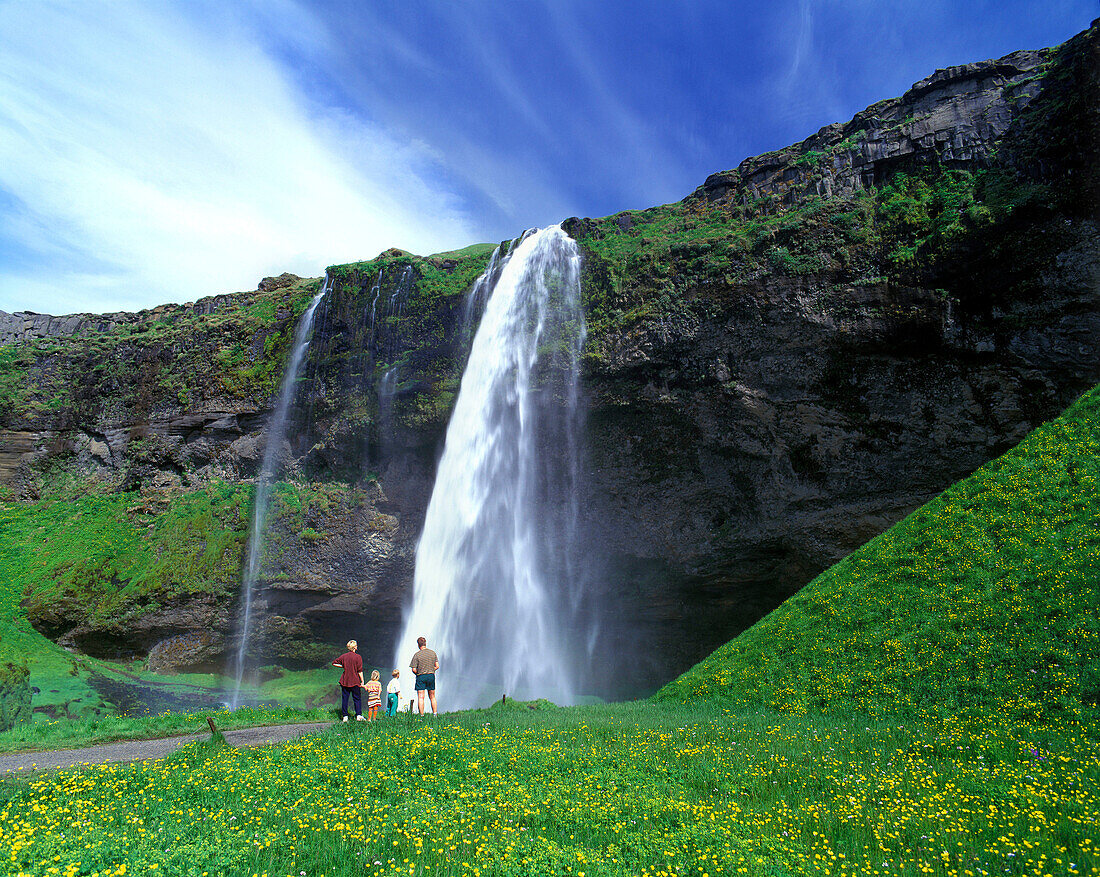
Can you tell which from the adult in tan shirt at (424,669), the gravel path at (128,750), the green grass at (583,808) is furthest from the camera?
the adult in tan shirt at (424,669)

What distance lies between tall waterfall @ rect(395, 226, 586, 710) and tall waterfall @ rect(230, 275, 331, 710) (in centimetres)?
891

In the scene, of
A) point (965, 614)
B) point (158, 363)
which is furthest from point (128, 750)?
point (158, 363)

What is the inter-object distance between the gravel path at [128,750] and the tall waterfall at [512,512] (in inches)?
603

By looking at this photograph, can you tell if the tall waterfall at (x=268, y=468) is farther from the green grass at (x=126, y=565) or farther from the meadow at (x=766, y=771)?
the meadow at (x=766, y=771)

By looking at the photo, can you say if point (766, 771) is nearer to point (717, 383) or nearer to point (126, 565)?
point (717, 383)

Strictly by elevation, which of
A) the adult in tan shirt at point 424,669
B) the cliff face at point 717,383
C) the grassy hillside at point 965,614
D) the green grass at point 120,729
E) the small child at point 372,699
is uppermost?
the cliff face at point 717,383

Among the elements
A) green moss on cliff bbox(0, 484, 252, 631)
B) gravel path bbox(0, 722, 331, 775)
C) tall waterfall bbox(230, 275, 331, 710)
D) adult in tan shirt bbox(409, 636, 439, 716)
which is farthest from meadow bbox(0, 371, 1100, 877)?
green moss on cliff bbox(0, 484, 252, 631)

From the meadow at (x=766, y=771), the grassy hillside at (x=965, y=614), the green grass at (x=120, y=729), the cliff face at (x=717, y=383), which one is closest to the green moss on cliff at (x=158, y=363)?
the cliff face at (x=717, y=383)

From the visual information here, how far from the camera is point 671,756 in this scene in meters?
8.45

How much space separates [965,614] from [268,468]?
3248 cm

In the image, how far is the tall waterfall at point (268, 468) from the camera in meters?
29.9

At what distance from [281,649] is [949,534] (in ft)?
99.7

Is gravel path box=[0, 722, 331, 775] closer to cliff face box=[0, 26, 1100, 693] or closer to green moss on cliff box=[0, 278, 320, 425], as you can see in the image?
cliff face box=[0, 26, 1100, 693]

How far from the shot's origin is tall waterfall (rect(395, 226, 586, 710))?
1057 inches
